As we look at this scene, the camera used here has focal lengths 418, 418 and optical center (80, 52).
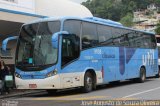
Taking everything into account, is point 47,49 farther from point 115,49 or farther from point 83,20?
point 115,49

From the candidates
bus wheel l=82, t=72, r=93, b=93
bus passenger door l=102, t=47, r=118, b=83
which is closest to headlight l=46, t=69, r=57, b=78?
bus wheel l=82, t=72, r=93, b=93

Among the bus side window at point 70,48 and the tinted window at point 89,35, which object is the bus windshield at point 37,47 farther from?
the tinted window at point 89,35

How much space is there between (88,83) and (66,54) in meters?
2.19

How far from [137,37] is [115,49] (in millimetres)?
4025

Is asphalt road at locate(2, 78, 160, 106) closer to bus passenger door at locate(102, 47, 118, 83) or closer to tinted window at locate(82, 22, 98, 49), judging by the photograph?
bus passenger door at locate(102, 47, 118, 83)

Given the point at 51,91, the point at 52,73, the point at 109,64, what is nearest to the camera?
the point at 52,73

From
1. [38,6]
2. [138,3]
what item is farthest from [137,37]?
[138,3]

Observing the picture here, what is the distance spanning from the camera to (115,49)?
21.9 meters

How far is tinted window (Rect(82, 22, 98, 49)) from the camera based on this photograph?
61.3 feet

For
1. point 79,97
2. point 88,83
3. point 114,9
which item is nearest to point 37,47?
point 79,97

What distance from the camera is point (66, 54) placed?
17391 mm

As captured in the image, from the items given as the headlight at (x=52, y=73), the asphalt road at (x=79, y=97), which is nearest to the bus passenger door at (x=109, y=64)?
the asphalt road at (x=79, y=97)

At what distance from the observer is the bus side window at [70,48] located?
56.7 feet

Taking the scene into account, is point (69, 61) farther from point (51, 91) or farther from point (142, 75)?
point (142, 75)
